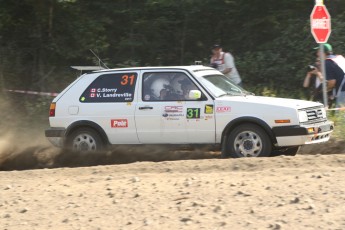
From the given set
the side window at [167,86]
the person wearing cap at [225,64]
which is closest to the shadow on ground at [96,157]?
Answer: the side window at [167,86]

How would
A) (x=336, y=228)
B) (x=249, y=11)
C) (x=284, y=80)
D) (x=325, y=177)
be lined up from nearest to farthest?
(x=336, y=228), (x=325, y=177), (x=284, y=80), (x=249, y=11)

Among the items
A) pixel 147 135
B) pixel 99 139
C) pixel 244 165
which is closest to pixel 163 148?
pixel 147 135

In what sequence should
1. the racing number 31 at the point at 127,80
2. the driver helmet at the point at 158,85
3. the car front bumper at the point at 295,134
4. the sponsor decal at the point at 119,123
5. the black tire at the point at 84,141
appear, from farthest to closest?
1. the black tire at the point at 84,141
2. the racing number 31 at the point at 127,80
3. the sponsor decal at the point at 119,123
4. the driver helmet at the point at 158,85
5. the car front bumper at the point at 295,134

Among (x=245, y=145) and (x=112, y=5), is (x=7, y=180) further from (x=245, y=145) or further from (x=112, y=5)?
(x=112, y=5)

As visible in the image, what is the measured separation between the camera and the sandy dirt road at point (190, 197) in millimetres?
5562

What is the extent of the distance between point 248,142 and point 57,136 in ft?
11.3

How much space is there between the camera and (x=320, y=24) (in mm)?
11617

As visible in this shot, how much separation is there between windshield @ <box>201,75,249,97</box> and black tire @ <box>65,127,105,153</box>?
7.02 feet

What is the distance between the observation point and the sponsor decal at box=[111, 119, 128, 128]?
9.60m

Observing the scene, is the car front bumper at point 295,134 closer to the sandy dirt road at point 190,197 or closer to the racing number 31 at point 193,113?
the sandy dirt road at point 190,197

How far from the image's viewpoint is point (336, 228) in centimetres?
518

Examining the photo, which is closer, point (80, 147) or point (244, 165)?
point (244, 165)

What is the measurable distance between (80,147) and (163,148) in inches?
60.7

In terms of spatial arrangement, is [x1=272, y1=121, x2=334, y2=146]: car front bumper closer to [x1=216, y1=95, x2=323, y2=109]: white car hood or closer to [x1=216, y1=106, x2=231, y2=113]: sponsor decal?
[x1=216, y1=95, x2=323, y2=109]: white car hood
